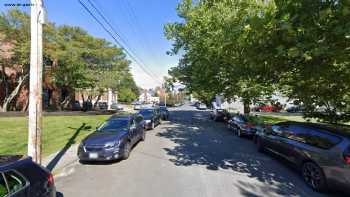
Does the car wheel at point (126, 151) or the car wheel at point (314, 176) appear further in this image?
the car wheel at point (126, 151)

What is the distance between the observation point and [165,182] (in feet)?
23.8

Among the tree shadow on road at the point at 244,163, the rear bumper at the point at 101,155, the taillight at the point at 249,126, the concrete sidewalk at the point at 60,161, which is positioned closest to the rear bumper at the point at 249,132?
the taillight at the point at 249,126

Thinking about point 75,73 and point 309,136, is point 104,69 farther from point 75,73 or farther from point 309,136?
point 309,136

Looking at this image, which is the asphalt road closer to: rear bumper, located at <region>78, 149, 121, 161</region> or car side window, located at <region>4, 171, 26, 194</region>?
rear bumper, located at <region>78, 149, 121, 161</region>

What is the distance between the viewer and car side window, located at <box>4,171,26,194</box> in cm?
375

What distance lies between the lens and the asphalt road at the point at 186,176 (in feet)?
21.7

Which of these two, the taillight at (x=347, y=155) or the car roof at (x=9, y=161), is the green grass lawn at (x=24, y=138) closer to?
the car roof at (x=9, y=161)

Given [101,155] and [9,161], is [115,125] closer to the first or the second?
[101,155]

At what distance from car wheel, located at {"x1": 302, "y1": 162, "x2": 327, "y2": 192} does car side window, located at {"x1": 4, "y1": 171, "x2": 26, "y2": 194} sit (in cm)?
629

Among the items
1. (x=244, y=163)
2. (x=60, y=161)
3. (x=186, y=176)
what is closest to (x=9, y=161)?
(x=186, y=176)

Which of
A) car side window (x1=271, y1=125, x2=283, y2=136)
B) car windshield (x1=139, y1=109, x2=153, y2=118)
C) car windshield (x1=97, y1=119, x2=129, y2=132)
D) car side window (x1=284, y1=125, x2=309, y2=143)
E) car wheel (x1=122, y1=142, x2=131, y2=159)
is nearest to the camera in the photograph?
car side window (x1=284, y1=125, x2=309, y2=143)

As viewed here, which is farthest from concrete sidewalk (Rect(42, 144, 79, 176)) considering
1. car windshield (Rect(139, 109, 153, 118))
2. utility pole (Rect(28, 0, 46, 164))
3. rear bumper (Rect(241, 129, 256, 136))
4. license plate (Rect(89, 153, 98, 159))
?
car windshield (Rect(139, 109, 153, 118))

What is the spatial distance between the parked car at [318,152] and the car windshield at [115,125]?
5860 millimetres

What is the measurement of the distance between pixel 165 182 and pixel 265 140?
5.11 m
